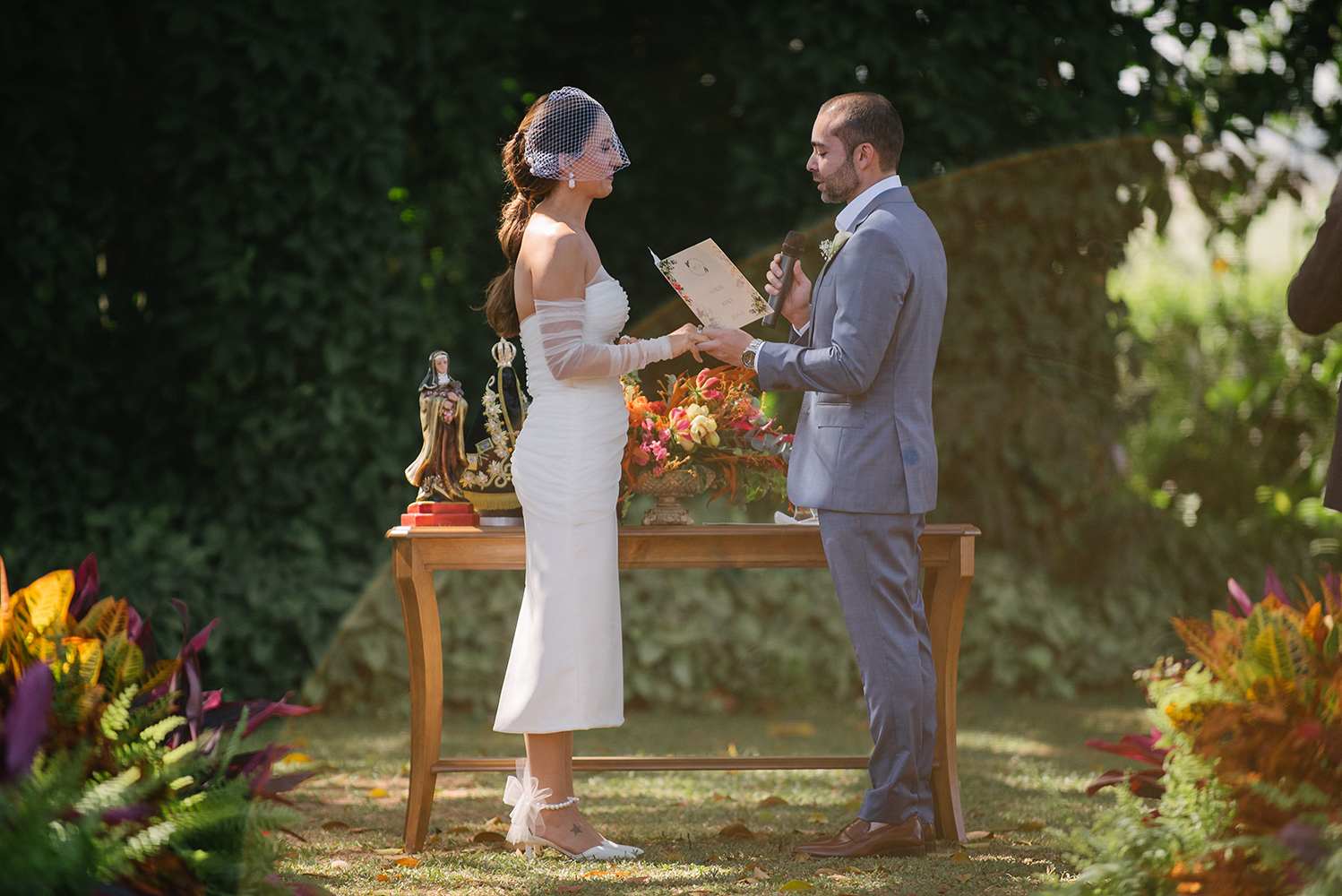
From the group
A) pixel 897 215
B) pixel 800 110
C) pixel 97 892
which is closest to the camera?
pixel 97 892

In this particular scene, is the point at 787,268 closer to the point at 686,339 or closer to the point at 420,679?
the point at 686,339

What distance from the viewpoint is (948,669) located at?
12.6ft

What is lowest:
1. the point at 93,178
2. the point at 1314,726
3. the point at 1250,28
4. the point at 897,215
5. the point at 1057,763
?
the point at 1057,763

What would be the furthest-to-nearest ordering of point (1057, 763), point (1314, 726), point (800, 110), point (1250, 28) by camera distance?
point (1250, 28) < point (800, 110) < point (1057, 763) < point (1314, 726)

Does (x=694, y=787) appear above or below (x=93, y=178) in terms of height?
below

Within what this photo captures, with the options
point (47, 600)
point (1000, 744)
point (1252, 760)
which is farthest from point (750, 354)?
point (1000, 744)

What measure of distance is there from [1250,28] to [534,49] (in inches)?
153

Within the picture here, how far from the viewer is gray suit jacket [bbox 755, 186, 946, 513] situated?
3383mm

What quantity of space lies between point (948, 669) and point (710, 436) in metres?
1.03

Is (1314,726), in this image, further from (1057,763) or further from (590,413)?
(1057,763)

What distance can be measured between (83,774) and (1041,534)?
228 inches

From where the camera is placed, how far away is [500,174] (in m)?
6.54

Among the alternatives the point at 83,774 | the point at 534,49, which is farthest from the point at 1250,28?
the point at 83,774

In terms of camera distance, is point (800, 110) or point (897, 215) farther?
point (800, 110)
